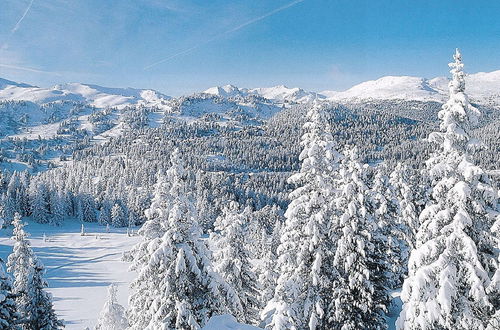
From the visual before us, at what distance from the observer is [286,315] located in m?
17.8

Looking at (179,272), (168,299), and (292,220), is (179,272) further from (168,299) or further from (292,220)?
(292,220)

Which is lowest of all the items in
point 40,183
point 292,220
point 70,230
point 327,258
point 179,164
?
point 70,230

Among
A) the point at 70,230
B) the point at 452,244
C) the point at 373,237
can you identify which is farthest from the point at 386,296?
the point at 70,230

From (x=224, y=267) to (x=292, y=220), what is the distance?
334 inches

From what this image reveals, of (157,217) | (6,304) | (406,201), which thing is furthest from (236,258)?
(406,201)

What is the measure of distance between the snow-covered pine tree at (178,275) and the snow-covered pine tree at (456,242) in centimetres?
951

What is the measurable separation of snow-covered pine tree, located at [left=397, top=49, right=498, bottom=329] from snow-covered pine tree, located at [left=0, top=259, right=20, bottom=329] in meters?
19.2

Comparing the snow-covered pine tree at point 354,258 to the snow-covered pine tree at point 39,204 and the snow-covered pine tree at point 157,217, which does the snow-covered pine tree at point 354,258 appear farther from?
the snow-covered pine tree at point 39,204

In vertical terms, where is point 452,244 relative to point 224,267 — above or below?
above

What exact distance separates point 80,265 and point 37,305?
7704cm

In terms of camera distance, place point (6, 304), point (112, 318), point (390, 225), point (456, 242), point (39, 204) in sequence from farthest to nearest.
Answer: point (39, 204) < point (112, 318) < point (390, 225) < point (6, 304) < point (456, 242)

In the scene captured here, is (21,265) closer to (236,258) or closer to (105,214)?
(236,258)

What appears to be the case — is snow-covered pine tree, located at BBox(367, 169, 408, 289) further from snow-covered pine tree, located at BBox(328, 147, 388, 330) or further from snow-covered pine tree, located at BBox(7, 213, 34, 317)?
snow-covered pine tree, located at BBox(7, 213, 34, 317)

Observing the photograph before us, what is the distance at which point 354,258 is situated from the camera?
1928 cm
